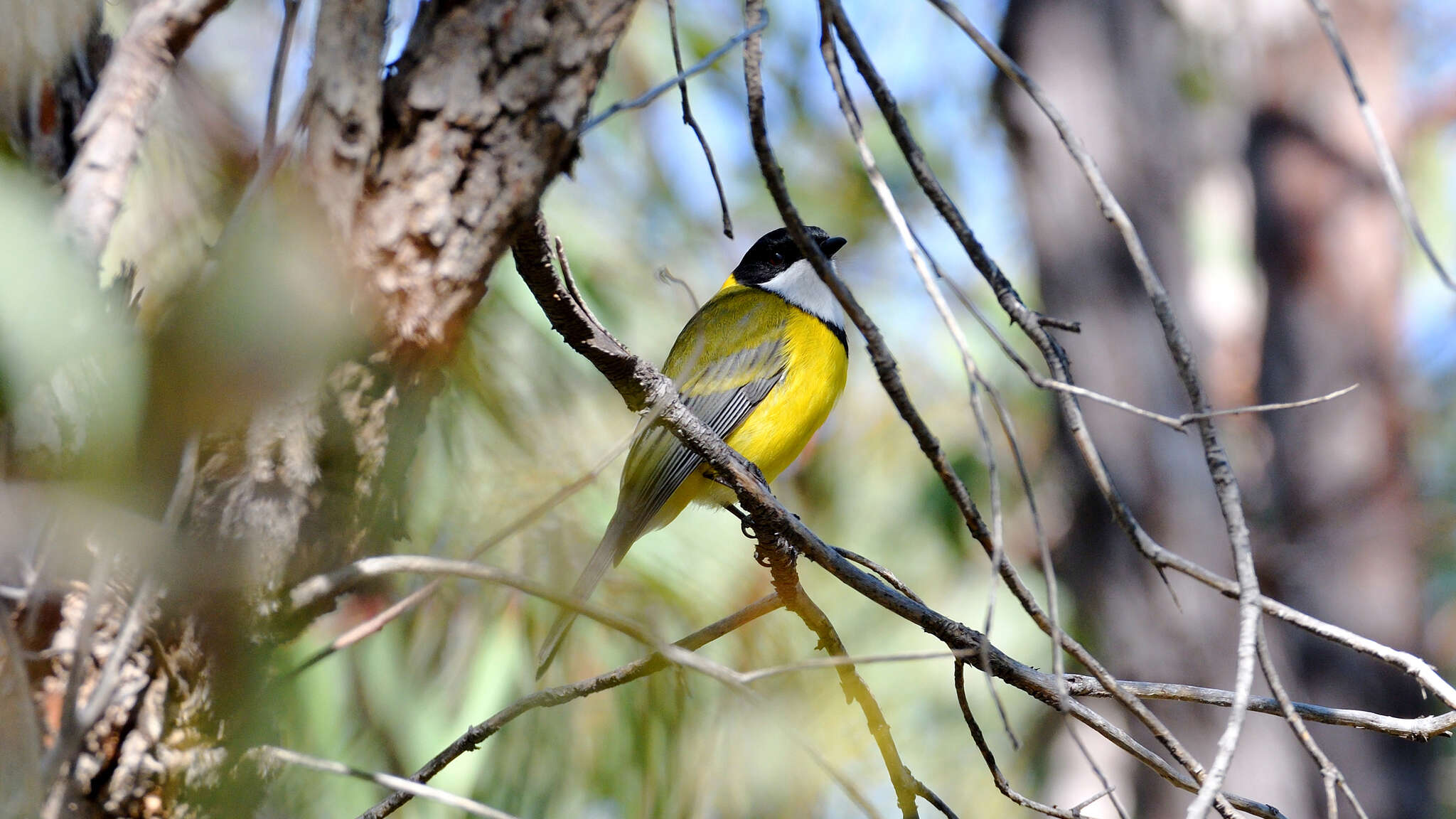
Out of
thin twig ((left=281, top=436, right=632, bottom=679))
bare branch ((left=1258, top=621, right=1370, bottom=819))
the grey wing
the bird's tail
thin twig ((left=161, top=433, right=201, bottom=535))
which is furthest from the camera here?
the grey wing

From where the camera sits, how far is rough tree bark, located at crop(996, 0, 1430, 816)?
19.7 ft

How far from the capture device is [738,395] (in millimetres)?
3650

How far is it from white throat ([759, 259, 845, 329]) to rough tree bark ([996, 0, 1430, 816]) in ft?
8.32

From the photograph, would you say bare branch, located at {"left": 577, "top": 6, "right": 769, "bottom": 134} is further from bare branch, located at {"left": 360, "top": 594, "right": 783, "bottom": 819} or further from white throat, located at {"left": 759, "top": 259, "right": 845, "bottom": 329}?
white throat, located at {"left": 759, "top": 259, "right": 845, "bottom": 329}

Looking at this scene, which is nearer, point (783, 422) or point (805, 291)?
point (783, 422)

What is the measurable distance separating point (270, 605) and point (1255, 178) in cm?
850

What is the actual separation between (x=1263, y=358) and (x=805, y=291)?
4.92m

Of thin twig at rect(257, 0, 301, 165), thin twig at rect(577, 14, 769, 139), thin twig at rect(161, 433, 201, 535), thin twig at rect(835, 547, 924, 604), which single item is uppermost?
thin twig at rect(577, 14, 769, 139)

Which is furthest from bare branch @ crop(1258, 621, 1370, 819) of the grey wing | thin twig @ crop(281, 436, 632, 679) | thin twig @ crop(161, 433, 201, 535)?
the grey wing

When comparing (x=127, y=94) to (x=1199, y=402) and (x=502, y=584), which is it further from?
(x=1199, y=402)

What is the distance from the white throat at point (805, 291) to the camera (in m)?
4.14

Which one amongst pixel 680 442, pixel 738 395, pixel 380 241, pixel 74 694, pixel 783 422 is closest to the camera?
pixel 74 694

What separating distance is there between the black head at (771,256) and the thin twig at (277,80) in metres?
3.22

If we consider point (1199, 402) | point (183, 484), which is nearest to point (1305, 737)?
point (1199, 402)
